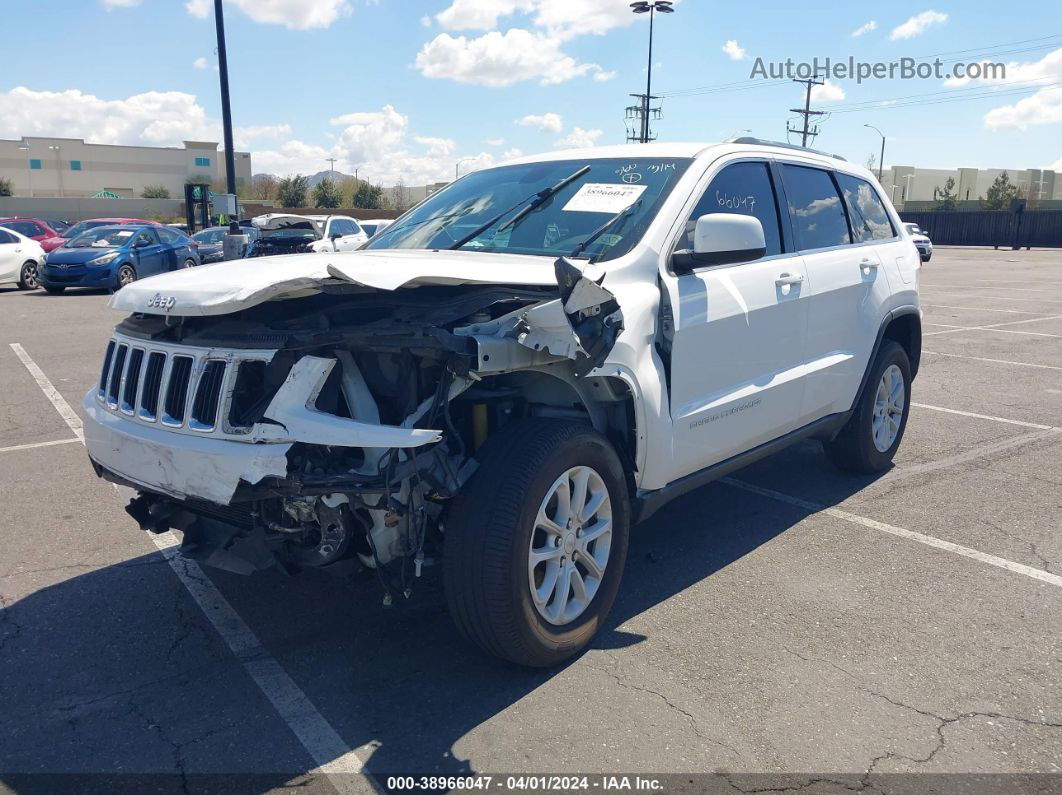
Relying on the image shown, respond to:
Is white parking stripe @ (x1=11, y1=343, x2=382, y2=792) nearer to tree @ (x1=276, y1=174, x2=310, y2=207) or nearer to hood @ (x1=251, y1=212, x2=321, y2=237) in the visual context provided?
hood @ (x1=251, y1=212, x2=321, y2=237)

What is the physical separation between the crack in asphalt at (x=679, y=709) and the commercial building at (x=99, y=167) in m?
90.6

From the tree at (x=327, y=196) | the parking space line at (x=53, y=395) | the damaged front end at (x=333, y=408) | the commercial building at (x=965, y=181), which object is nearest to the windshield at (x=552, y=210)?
the damaged front end at (x=333, y=408)

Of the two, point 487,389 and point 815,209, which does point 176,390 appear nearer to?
point 487,389

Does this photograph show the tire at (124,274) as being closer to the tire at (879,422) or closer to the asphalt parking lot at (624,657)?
the asphalt parking lot at (624,657)

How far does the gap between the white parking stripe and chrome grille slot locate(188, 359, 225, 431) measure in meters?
0.99

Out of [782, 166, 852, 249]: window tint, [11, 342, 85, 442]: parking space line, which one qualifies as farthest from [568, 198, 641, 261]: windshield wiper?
[11, 342, 85, 442]: parking space line

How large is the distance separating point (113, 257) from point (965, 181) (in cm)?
8641

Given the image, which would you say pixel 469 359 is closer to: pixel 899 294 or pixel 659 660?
pixel 659 660

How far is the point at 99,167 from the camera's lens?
9206cm

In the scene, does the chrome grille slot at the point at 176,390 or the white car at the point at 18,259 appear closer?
the chrome grille slot at the point at 176,390

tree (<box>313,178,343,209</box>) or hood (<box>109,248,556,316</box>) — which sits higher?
tree (<box>313,178,343,209</box>)

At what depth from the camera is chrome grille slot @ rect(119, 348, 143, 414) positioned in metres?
3.53

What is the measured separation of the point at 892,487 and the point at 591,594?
2.97m

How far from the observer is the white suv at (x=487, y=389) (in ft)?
10.0
